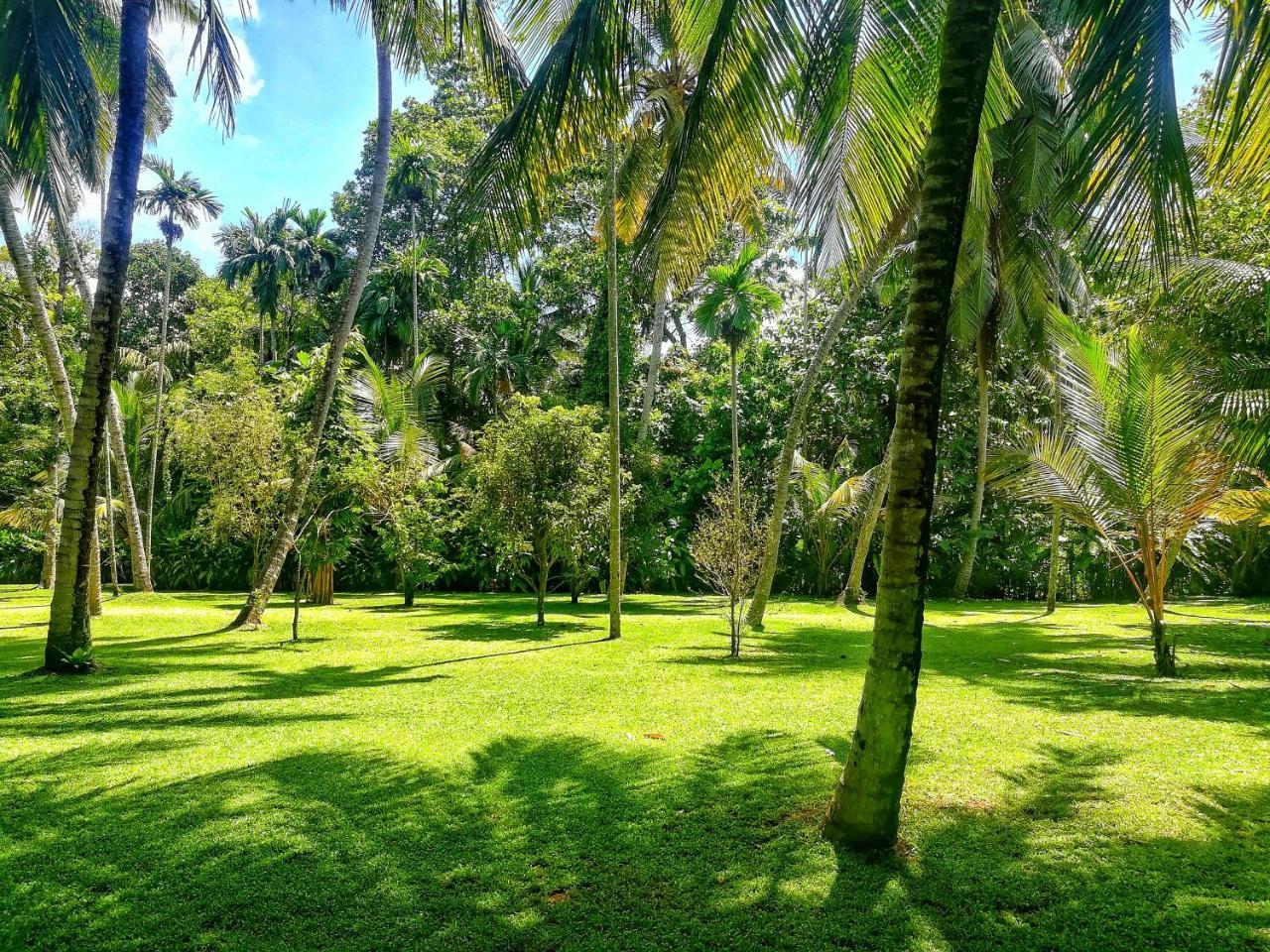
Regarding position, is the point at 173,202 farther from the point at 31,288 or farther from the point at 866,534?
the point at 866,534

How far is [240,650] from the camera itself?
31.7ft

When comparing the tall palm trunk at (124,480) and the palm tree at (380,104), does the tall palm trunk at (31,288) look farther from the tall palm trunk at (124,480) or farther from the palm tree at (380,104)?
the tall palm trunk at (124,480)

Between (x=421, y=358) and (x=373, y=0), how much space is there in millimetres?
12989

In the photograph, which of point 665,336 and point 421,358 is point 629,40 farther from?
point 665,336

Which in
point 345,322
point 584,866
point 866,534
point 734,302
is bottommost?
point 584,866

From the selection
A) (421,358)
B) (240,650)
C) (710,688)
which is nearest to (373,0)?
(240,650)

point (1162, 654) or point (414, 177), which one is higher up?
point (414, 177)

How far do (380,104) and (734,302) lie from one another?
8.06 meters

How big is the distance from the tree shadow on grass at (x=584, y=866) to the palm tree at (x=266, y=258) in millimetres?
27864

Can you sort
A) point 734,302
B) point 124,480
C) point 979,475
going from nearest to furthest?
point 734,302
point 124,480
point 979,475

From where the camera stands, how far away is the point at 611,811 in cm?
403

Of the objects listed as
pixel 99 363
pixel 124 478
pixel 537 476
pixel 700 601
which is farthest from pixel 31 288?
pixel 700 601

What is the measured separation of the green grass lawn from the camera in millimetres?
2869

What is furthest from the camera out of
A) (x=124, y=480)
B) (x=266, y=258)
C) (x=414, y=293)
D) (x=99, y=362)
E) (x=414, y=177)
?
(x=266, y=258)
